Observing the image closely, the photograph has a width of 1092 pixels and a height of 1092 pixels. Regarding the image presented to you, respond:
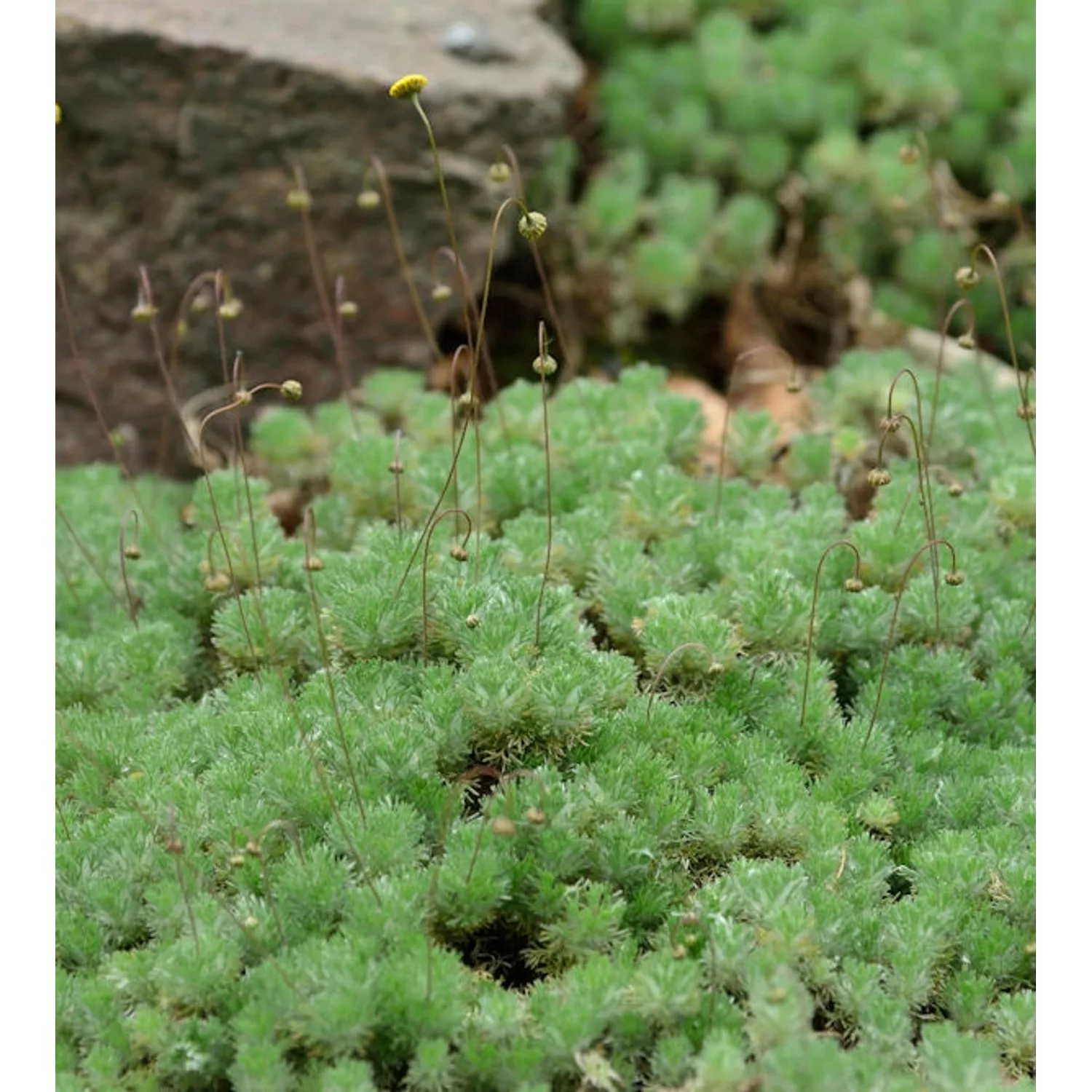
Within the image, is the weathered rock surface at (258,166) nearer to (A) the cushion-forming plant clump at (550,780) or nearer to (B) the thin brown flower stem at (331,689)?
(A) the cushion-forming plant clump at (550,780)

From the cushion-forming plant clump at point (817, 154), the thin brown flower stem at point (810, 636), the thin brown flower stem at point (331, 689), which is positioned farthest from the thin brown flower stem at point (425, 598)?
the cushion-forming plant clump at point (817, 154)

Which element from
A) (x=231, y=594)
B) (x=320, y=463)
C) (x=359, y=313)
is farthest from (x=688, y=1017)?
(x=359, y=313)

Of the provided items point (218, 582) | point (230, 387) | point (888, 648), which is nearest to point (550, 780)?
point (888, 648)

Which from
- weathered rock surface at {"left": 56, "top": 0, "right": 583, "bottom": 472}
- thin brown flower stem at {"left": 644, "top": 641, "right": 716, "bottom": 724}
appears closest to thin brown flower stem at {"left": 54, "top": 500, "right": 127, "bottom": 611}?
weathered rock surface at {"left": 56, "top": 0, "right": 583, "bottom": 472}

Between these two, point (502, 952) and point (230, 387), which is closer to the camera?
point (502, 952)

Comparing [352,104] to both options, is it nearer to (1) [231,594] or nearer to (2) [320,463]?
(2) [320,463]

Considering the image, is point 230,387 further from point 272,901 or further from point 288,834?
point 272,901

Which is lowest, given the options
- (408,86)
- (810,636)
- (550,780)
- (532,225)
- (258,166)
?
(550,780)
